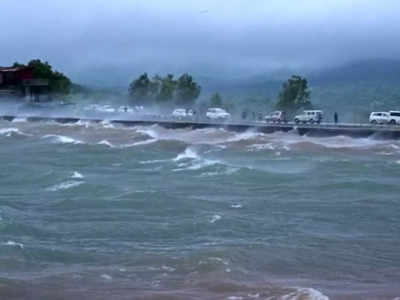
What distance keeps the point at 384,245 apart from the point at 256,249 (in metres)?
2.05

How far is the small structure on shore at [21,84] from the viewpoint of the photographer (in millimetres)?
75562

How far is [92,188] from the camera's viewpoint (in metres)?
21.3

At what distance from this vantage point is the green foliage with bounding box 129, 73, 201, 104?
251 feet

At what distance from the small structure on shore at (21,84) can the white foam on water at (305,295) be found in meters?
67.0

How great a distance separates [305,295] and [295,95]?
54981 millimetres

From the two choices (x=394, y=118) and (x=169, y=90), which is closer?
(x=394, y=118)

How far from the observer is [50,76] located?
82.7 meters

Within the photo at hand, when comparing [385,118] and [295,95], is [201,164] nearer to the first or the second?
[385,118]

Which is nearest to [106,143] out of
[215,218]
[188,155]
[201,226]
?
[188,155]

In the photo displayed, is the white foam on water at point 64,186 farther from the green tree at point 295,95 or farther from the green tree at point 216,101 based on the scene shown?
the green tree at point 216,101

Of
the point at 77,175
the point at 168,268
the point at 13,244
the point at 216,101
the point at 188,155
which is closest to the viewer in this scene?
the point at 168,268

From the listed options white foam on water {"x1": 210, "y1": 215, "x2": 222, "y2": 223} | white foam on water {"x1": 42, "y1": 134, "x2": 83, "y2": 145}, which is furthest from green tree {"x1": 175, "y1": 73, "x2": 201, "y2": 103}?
white foam on water {"x1": 210, "y1": 215, "x2": 222, "y2": 223}

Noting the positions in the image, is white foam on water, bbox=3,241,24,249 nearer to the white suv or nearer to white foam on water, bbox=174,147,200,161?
white foam on water, bbox=174,147,200,161

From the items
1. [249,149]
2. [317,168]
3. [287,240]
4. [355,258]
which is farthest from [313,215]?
[249,149]
